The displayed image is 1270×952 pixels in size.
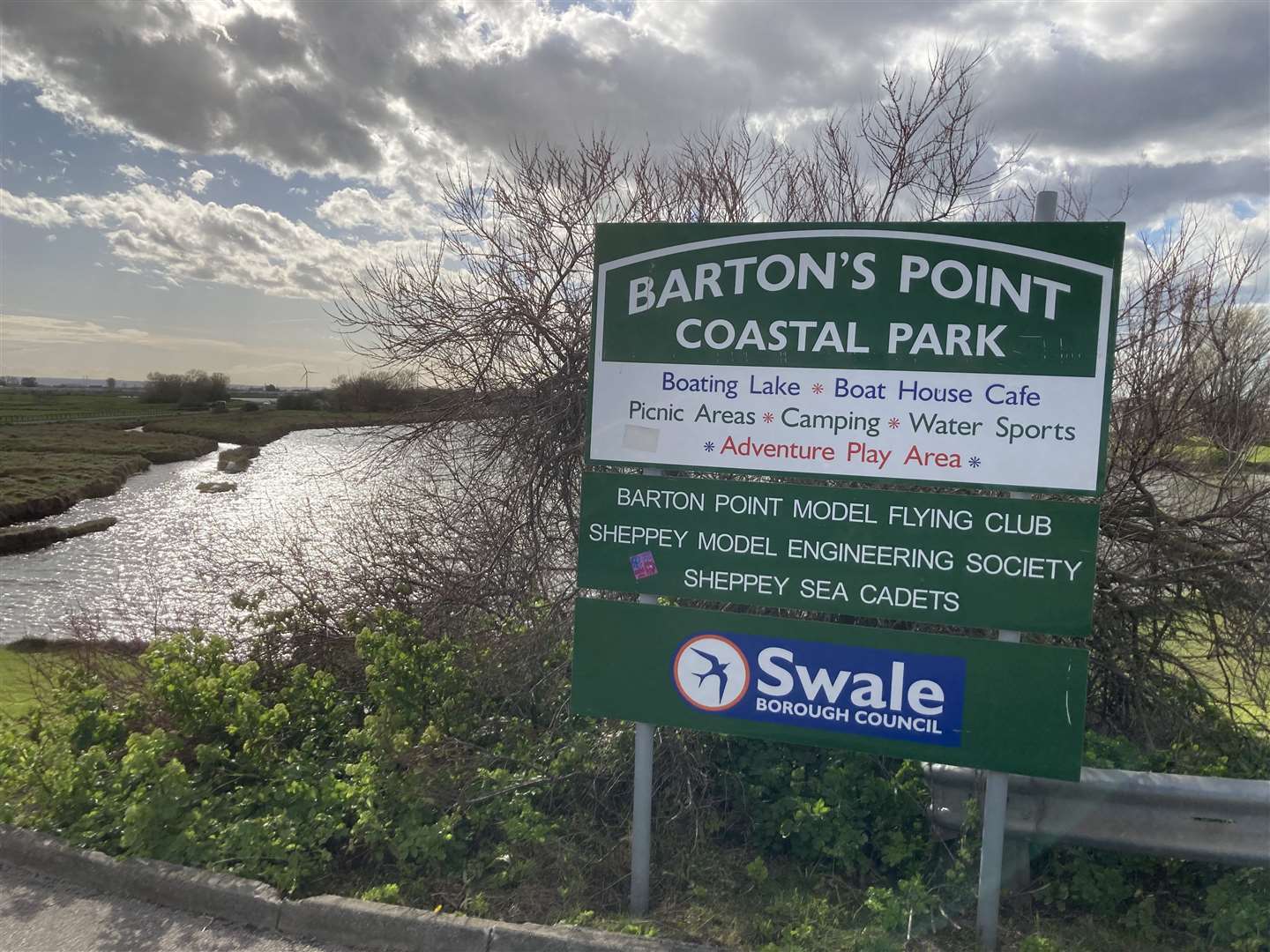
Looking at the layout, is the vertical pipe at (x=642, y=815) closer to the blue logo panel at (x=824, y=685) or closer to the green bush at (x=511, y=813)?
the green bush at (x=511, y=813)

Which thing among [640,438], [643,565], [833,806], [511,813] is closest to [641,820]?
[511,813]

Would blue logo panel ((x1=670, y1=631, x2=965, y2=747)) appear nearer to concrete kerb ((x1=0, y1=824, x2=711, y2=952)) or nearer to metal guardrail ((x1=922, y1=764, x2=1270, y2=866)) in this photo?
metal guardrail ((x1=922, y1=764, x2=1270, y2=866))

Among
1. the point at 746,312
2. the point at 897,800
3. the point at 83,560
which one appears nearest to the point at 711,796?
the point at 897,800

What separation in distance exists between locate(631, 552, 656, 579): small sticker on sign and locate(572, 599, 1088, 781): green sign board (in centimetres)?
14

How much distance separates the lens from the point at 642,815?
3.46 m

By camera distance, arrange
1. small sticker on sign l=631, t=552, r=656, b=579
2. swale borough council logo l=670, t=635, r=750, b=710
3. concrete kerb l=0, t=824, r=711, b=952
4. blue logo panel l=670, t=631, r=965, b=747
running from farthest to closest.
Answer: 1. small sticker on sign l=631, t=552, r=656, b=579
2. swale borough council logo l=670, t=635, r=750, b=710
3. blue logo panel l=670, t=631, r=965, b=747
4. concrete kerb l=0, t=824, r=711, b=952

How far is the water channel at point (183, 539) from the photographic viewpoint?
6.97 metres

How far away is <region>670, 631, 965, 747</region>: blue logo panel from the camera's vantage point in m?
3.19

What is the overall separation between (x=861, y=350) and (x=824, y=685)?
4.39 feet

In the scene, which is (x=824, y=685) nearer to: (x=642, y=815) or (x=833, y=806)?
(x=833, y=806)

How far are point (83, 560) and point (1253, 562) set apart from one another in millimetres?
15860

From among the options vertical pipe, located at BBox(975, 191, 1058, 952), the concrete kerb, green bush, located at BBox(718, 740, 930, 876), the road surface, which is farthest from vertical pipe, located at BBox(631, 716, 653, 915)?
vertical pipe, located at BBox(975, 191, 1058, 952)

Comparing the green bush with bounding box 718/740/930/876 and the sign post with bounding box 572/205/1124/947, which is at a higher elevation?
the sign post with bounding box 572/205/1124/947

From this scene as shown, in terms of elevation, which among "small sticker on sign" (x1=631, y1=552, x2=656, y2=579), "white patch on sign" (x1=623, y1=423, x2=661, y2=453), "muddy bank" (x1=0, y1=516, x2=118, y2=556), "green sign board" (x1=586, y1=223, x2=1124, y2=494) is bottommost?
"muddy bank" (x1=0, y1=516, x2=118, y2=556)
